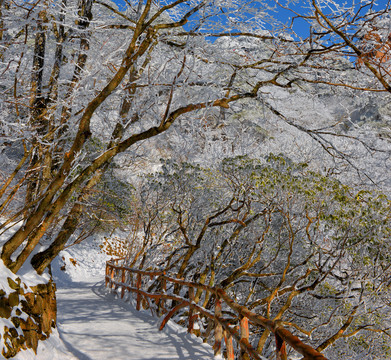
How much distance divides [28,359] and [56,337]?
1.21 metres

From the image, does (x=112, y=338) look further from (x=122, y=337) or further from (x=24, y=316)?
(x=24, y=316)

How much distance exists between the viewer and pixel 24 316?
3.97 meters

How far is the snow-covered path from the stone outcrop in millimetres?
590

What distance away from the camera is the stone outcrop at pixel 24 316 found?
351 centimetres

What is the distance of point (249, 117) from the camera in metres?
33.6

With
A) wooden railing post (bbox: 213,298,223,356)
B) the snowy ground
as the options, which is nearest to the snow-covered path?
the snowy ground

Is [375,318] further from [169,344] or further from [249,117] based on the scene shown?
[249,117]

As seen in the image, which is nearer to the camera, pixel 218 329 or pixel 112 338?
pixel 218 329

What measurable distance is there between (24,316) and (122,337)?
63.9 inches

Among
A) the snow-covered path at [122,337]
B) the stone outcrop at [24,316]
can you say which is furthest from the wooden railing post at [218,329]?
the stone outcrop at [24,316]

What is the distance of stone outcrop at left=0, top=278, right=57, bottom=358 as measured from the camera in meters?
3.51

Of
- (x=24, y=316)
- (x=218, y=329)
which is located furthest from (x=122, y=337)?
(x=218, y=329)

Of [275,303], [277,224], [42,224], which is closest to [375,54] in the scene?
[42,224]

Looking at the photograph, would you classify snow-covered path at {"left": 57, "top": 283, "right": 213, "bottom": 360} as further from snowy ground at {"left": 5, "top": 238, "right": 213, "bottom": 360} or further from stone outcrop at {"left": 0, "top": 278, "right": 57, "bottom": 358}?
stone outcrop at {"left": 0, "top": 278, "right": 57, "bottom": 358}
